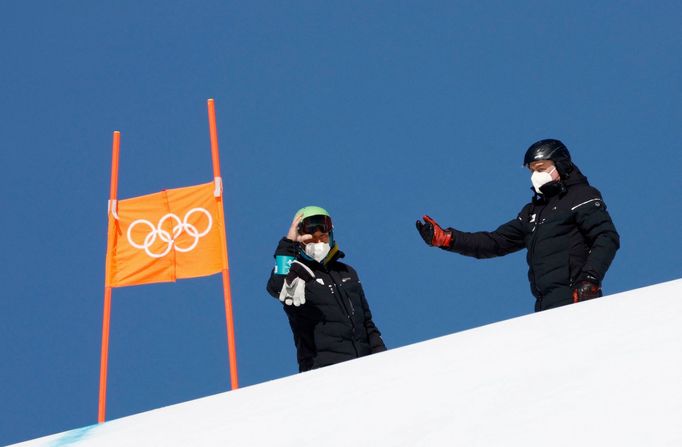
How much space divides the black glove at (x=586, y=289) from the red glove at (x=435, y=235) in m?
0.95

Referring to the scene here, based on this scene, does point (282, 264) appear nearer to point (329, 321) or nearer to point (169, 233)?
point (329, 321)

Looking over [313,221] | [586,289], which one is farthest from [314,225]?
[586,289]

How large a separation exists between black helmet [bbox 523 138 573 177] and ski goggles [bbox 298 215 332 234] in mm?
1235

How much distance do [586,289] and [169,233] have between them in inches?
164

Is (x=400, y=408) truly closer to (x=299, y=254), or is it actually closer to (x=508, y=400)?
(x=508, y=400)

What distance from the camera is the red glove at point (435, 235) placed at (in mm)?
6492

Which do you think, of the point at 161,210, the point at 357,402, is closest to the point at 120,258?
the point at 161,210

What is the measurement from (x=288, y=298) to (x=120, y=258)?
3034 mm

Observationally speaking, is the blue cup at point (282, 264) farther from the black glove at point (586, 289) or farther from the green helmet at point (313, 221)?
the black glove at point (586, 289)

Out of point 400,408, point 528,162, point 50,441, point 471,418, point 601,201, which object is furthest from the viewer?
point 528,162

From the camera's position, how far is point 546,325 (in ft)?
11.2

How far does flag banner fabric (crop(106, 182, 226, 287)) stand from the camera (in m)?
8.78

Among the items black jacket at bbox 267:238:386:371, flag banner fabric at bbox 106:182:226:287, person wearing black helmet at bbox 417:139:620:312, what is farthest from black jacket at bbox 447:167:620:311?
flag banner fabric at bbox 106:182:226:287

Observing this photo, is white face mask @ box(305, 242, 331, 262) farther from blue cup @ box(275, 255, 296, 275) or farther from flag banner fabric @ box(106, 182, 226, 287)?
flag banner fabric @ box(106, 182, 226, 287)
